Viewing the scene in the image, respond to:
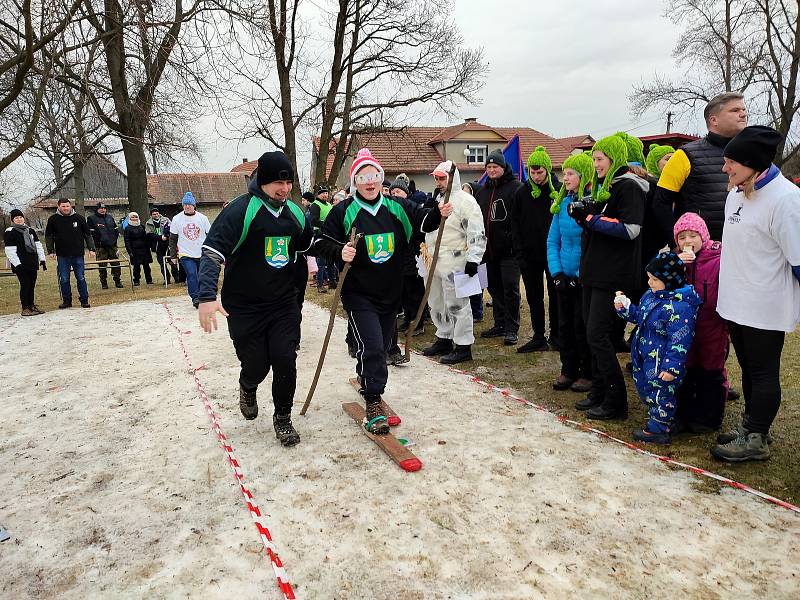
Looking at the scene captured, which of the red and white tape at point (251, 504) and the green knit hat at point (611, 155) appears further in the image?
the green knit hat at point (611, 155)

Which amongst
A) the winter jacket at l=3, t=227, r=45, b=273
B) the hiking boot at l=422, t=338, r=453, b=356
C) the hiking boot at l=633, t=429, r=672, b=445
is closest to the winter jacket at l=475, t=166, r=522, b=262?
the hiking boot at l=422, t=338, r=453, b=356

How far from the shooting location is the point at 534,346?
6.43m

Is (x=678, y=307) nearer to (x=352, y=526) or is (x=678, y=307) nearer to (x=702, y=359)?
(x=702, y=359)

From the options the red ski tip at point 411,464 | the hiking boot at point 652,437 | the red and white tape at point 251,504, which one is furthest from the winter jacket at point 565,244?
the red and white tape at point 251,504

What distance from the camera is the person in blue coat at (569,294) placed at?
4961 mm

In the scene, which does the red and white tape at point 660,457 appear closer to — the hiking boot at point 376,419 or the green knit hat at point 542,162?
the hiking boot at point 376,419

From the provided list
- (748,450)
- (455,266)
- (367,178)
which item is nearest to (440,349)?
(455,266)

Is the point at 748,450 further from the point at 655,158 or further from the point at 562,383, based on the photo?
the point at 655,158

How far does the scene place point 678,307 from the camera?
146 inches

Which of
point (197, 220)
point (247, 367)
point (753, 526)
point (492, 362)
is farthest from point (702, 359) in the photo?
point (197, 220)

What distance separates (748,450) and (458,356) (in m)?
3.08

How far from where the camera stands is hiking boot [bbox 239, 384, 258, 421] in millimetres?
4316

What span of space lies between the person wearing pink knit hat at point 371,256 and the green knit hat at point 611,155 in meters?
1.16

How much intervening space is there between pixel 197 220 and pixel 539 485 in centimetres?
880
